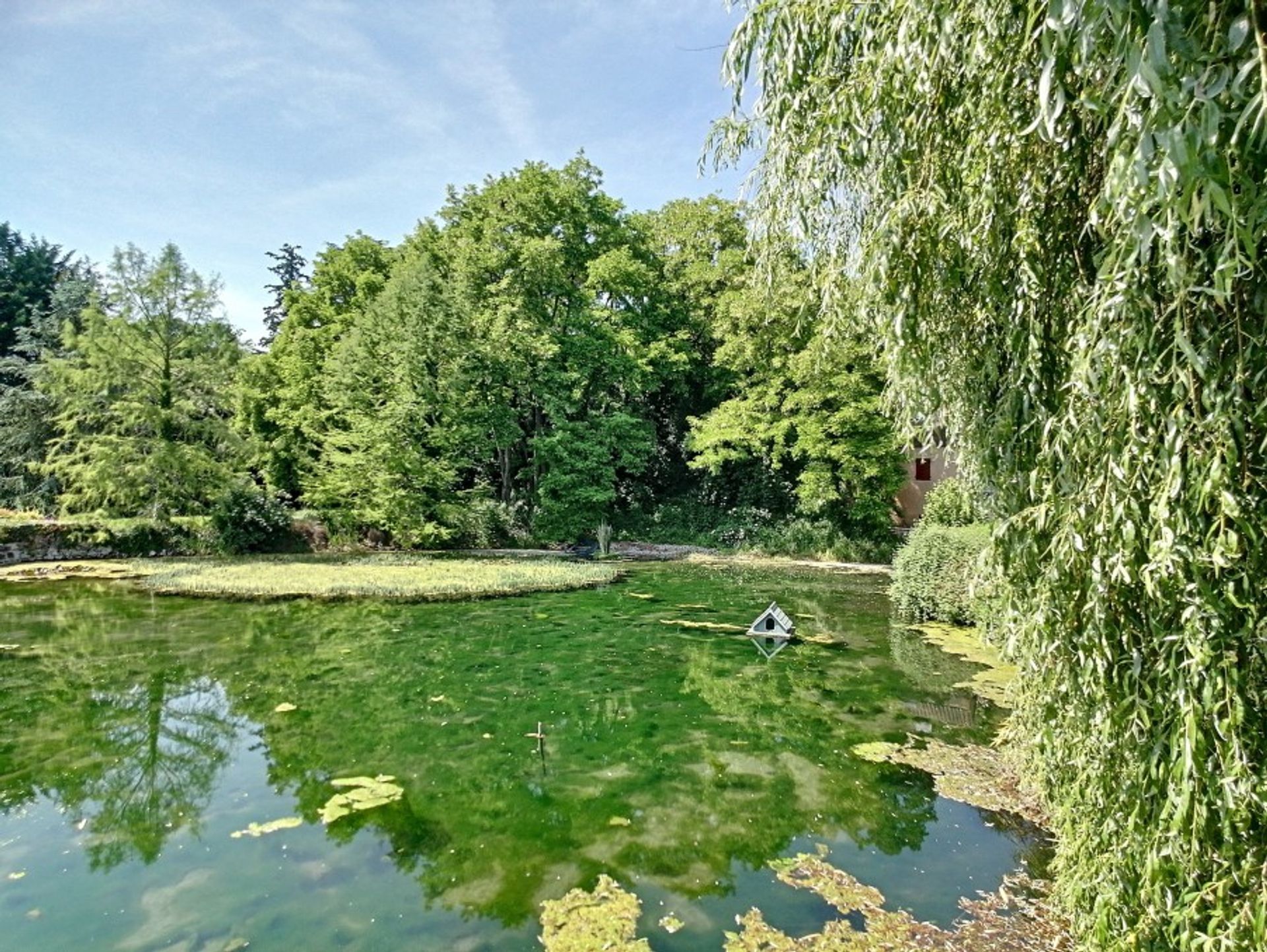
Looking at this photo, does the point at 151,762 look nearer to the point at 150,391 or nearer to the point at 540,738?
the point at 540,738

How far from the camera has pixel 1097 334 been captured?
2.67 m

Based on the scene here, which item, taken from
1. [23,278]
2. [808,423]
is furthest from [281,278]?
[808,423]

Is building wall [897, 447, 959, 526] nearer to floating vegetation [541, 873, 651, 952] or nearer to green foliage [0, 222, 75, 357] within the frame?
floating vegetation [541, 873, 651, 952]

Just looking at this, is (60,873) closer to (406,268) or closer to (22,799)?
(22,799)

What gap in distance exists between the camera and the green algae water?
183 inches

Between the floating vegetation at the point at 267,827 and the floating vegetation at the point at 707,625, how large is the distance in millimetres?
8274

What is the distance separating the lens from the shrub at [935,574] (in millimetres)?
12641

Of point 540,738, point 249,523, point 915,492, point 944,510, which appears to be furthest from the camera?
point 915,492

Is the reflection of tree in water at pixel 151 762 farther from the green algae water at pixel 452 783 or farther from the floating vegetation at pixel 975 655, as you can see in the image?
the floating vegetation at pixel 975 655

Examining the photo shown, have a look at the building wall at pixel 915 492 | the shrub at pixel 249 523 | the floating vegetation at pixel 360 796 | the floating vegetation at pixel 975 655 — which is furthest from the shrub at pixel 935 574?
the shrub at pixel 249 523

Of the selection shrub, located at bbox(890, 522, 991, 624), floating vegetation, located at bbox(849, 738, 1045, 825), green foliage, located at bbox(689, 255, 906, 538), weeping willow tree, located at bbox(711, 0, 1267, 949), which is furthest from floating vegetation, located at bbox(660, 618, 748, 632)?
green foliage, located at bbox(689, 255, 906, 538)

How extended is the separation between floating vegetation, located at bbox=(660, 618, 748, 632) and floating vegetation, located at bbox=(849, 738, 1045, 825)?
553cm

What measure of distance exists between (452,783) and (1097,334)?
20.2 feet

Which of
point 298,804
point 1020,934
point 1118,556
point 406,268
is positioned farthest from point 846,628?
point 406,268
